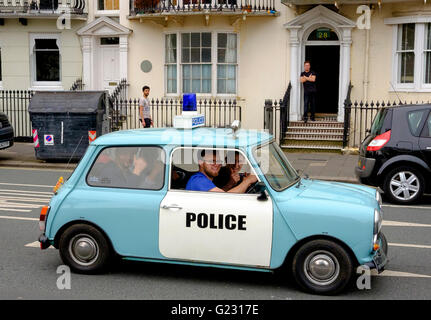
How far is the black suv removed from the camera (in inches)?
428

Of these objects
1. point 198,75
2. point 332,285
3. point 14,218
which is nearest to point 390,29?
point 198,75

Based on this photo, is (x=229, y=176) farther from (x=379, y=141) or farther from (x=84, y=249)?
(x=379, y=141)

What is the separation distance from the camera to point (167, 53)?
20.6 metres

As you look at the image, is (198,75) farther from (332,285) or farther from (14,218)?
(332,285)

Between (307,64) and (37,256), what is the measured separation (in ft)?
41.9

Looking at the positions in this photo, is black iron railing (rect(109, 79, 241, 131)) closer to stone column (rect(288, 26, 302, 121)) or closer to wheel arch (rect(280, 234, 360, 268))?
stone column (rect(288, 26, 302, 121))

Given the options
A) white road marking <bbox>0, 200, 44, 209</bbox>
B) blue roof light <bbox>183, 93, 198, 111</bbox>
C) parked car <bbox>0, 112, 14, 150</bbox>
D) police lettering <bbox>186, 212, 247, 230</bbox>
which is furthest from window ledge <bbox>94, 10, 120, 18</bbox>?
police lettering <bbox>186, 212, 247, 230</bbox>

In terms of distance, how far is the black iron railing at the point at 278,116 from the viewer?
1766cm

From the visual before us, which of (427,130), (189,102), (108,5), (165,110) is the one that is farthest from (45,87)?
(189,102)

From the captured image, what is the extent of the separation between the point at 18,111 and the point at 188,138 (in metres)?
16.0

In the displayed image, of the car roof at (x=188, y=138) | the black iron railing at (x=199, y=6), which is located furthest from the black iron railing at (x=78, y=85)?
the car roof at (x=188, y=138)

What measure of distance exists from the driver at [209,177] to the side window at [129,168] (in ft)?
1.10

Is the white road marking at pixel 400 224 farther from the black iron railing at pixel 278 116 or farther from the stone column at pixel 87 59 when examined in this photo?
the stone column at pixel 87 59

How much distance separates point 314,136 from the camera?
18.4 meters
